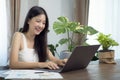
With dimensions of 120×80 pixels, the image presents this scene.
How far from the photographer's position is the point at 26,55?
2.21 metres

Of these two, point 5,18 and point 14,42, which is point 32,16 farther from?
point 5,18

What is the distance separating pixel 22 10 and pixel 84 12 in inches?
44.3

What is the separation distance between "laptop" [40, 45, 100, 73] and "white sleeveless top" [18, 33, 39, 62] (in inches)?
21.7

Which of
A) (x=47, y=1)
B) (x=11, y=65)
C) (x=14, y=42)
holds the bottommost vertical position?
(x=11, y=65)

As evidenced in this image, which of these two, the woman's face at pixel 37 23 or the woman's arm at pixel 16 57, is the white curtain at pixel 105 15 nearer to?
the woman's face at pixel 37 23

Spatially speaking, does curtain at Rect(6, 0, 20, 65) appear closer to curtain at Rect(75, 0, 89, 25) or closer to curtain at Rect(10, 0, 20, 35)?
curtain at Rect(10, 0, 20, 35)

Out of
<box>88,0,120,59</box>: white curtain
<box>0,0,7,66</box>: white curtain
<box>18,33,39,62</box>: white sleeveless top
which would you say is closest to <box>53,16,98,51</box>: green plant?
<box>18,33,39,62</box>: white sleeveless top

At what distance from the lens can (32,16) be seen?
7.31 ft

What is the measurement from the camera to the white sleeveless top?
219 cm

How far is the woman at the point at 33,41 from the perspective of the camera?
7.07ft

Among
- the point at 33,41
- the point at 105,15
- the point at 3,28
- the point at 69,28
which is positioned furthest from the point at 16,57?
the point at 105,15

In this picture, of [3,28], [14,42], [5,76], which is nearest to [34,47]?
[14,42]

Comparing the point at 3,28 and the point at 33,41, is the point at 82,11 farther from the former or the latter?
the point at 33,41

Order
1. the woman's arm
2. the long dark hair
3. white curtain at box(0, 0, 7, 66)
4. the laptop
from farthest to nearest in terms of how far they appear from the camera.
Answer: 1. white curtain at box(0, 0, 7, 66)
2. the long dark hair
3. the woman's arm
4. the laptop
